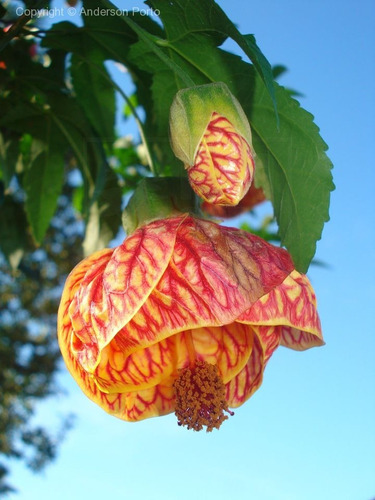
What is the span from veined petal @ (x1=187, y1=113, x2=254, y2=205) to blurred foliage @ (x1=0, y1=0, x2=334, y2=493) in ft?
0.20

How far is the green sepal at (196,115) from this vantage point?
2.10 ft

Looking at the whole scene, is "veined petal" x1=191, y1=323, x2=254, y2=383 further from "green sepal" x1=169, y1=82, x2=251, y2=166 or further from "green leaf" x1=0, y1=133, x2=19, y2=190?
"green leaf" x1=0, y1=133, x2=19, y2=190

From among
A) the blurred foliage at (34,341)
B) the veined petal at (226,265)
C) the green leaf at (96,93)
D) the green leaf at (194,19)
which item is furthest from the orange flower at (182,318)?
the blurred foliage at (34,341)

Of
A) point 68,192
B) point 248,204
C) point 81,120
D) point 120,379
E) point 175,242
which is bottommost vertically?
point 120,379

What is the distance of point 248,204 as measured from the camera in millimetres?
1561

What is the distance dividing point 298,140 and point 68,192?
5.39 meters

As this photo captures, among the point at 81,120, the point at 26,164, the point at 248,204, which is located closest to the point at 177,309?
the point at 81,120

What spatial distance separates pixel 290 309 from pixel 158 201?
20 centimetres

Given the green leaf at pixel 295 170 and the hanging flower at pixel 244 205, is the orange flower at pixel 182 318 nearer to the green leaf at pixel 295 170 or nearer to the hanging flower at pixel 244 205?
the green leaf at pixel 295 170

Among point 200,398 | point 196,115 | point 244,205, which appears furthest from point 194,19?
point 244,205

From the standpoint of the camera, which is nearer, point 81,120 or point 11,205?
point 81,120

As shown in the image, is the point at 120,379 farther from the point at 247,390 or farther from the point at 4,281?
the point at 4,281

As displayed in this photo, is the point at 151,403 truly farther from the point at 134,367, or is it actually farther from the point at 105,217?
the point at 105,217

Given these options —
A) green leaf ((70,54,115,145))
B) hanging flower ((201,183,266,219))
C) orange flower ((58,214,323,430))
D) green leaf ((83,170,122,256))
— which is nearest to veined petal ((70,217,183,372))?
orange flower ((58,214,323,430))
